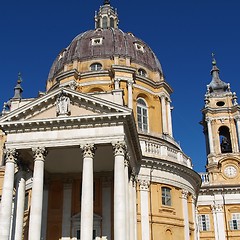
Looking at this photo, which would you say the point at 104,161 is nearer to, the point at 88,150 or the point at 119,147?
the point at 88,150

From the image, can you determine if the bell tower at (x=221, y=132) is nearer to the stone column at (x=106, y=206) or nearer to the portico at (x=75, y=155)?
the stone column at (x=106, y=206)

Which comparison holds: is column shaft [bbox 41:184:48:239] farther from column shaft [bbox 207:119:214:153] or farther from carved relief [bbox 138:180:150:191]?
column shaft [bbox 207:119:214:153]

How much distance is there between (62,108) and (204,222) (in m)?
24.6

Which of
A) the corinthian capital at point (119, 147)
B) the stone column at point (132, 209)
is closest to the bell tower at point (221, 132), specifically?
the stone column at point (132, 209)

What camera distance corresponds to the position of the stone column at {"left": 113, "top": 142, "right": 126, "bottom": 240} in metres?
19.9

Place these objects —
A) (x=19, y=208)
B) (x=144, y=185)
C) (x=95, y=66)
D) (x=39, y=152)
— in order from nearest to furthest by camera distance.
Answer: (x=39, y=152) < (x=19, y=208) < (x=144, y=185) < (x=95, y=66)

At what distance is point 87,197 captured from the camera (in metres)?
20.4

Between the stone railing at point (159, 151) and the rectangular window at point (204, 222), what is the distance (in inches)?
533

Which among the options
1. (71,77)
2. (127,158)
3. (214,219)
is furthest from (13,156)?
(214,219)

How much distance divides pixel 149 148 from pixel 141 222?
500cm

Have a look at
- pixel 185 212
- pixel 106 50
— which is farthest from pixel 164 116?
pixel 185 212

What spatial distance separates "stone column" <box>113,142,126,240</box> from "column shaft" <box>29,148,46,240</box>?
12.2 ft

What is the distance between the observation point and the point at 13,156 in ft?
72.7

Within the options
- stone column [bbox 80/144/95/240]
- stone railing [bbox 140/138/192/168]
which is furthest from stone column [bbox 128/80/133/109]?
stone column [bbox 80/144/95/240]
